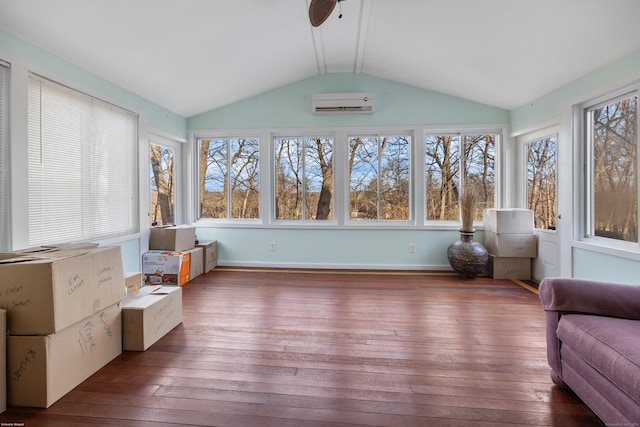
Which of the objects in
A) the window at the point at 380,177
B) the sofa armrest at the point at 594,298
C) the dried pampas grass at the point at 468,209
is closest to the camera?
the sofa armrest at the point at 594,298

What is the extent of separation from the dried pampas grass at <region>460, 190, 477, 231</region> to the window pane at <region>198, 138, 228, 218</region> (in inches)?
143

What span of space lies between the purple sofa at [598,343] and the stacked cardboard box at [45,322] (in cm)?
272

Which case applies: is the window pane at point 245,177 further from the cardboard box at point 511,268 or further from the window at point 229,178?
the cardboard box at point 511,268

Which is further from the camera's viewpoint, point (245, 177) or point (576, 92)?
point (245, 177)

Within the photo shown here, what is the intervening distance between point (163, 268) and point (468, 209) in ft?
13.6

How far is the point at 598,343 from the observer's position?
1.44 m

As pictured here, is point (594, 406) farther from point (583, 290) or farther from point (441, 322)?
point (441, 322)

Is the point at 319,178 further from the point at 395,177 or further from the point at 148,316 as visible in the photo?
the point at 148,316

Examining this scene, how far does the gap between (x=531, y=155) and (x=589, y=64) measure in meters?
1.47

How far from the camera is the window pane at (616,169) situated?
272 cm

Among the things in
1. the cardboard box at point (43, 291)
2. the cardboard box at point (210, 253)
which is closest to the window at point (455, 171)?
the cardboard box at point (210, 253)

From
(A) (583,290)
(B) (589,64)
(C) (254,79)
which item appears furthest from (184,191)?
(B) (589,64)

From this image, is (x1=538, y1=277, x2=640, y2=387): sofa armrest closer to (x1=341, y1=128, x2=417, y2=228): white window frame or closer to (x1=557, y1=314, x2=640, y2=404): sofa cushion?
(x1=557, y1=314, x2=640, y2=404): sofa cushion

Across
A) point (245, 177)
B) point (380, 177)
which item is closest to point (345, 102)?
point (380, 177)
